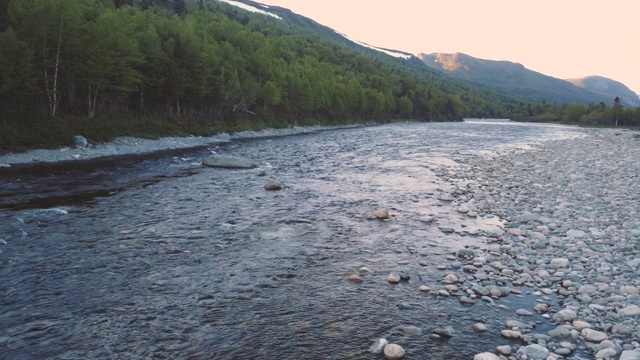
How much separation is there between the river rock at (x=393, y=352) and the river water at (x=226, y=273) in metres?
0.25

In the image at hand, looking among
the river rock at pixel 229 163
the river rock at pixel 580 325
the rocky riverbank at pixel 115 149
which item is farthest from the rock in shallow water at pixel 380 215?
the rocky riverbank at pixel 115 149

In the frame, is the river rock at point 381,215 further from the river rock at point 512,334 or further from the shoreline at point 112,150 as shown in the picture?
the shoreline at point 112,150

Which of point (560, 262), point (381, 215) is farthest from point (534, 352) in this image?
point (381, 215)

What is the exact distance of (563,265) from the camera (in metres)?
10.6

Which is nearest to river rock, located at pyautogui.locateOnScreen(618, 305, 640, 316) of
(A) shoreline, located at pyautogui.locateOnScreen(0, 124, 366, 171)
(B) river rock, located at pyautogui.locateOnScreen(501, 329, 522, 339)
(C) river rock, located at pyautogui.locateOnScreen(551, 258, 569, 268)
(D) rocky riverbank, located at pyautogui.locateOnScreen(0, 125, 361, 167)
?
(B) river rock, located at pyautogui.locateOnScreen(501, 329, 522, 339)

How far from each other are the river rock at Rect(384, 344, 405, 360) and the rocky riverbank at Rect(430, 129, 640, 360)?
4.57ft

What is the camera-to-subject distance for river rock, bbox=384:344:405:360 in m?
6.90

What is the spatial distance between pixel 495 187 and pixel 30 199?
25.0 m

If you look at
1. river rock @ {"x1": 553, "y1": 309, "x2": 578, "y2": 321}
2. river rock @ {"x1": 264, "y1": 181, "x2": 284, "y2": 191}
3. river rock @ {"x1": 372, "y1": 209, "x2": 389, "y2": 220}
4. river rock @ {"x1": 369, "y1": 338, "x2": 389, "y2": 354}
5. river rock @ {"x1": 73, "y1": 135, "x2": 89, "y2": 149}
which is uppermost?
river rock @ {"x1": 553, "y1": 309, "x2": 578, "y2": 321}

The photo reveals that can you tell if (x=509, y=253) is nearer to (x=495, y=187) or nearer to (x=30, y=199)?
(x=495, y=187)

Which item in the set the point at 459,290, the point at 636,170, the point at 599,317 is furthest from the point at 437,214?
the point at 636,170

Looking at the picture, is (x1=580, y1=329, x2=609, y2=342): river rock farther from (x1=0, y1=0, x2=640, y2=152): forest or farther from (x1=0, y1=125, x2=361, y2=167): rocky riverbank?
(x1=0, y1=0, x2=640, y2=152): forest

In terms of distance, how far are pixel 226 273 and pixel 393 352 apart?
17.9 feet

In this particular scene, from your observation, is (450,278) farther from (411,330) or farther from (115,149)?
(115,149)
